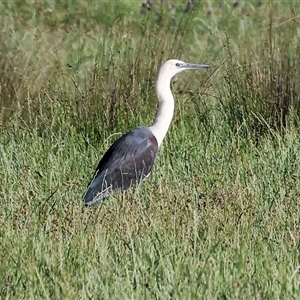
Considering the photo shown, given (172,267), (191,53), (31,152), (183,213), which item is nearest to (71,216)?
(183,213)

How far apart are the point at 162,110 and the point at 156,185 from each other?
943 millimetres

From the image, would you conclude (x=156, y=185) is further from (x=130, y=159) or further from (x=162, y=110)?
(x=162, y=110)

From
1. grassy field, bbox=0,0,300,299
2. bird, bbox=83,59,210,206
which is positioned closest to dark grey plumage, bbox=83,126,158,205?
bird, bbox=83,59,210,206

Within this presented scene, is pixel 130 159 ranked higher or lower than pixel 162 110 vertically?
lower

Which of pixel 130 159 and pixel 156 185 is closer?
pixel 156 185

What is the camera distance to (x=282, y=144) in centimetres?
576

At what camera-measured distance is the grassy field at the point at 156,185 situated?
3.63m

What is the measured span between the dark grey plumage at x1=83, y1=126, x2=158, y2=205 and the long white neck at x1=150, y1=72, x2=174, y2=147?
6.2 inches

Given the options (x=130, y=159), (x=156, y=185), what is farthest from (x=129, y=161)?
(x=156, y=185)

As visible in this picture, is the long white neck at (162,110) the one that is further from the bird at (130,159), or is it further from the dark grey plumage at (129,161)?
the dark grey plumage at (129,161)

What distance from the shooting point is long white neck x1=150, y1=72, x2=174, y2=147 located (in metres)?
5.97

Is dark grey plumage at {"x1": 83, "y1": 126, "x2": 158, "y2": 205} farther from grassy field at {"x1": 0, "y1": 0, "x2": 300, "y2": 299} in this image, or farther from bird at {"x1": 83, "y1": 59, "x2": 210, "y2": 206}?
grassy field at {"x1": 0, "y1": 0, "x2": 300, "y2": 299}

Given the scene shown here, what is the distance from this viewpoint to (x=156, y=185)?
17.1 feet

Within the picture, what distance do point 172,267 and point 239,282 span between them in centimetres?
32
